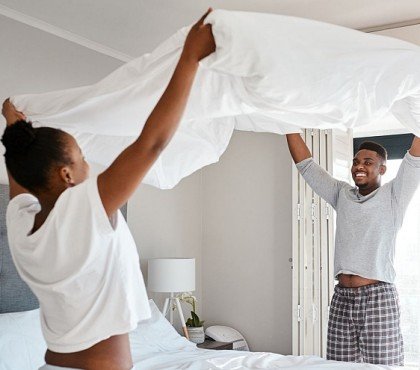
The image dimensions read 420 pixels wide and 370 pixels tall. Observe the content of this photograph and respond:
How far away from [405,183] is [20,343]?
82.3 inches

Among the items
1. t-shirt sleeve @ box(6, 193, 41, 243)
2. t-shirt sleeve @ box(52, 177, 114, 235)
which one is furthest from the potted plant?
t-shirt sleeve @ box(52, 177, 114, 235)

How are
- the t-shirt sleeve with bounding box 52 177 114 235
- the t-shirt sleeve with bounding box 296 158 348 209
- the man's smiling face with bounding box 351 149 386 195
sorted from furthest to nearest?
the t-shirt sleeve with bounding box 296 158 348 209 < the man's smiling face with bounding box 351 149 386 195 < the t-shirt sleeve with bounding box 52 177 114 235

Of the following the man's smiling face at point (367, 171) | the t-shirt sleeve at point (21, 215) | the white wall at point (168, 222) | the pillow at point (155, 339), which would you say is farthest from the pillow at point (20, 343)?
the man's smiling face at point (367, 171)

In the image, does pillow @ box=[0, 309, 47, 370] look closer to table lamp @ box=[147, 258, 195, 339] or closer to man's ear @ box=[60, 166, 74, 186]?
table lamp @ box=[147, 258, 195, 339]

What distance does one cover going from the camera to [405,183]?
9.53 ft

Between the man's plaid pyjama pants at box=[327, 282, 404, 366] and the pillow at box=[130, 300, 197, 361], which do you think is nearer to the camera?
the man's plaid pyjama pants at box=[327, 282, 404, 366]

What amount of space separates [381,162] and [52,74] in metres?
2.28

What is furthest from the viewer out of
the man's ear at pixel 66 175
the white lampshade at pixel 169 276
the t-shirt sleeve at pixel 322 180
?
the white lampshade at pixel 169 276

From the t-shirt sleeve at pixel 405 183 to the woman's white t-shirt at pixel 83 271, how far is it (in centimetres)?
177

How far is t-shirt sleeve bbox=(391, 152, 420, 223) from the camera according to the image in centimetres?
281

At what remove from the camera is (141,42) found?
4.37m

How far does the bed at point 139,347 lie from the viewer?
299 cm

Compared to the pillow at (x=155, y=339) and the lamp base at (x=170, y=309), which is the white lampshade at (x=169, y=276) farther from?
the pillow at (x=155, y=339)

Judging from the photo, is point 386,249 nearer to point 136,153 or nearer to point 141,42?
point 136,153
